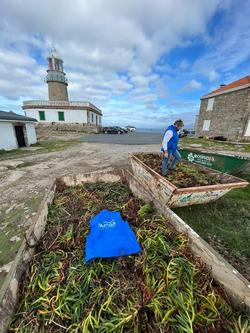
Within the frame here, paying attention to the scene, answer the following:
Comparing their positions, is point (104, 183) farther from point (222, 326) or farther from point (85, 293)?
point (222, 326)

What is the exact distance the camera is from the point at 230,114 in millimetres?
17891

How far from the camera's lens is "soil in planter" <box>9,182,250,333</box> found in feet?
4.29

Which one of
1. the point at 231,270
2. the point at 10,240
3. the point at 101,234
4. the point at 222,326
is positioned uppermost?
the point at 231,270

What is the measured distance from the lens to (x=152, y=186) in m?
3.88

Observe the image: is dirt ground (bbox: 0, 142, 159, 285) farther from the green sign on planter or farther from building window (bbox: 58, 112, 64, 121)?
building window (bbox: 58, 112, 64, 121)

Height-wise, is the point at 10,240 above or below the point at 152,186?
below

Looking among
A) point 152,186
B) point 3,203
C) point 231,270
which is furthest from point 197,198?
point 3,203

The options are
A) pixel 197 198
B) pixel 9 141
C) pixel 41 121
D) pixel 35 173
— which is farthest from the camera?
pixel 41 121

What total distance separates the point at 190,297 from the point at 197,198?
7.20 feet

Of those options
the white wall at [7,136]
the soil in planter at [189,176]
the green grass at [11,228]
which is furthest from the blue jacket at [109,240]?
the white wall at [7,136]

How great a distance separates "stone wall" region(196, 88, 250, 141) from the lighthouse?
87.8 ft

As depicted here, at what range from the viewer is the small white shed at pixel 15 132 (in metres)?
10.6

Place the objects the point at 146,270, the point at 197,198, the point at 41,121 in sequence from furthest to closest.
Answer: the point at 41,121 → the point at 197,198 → the point at 146,270

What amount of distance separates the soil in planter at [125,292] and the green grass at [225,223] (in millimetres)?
1212
